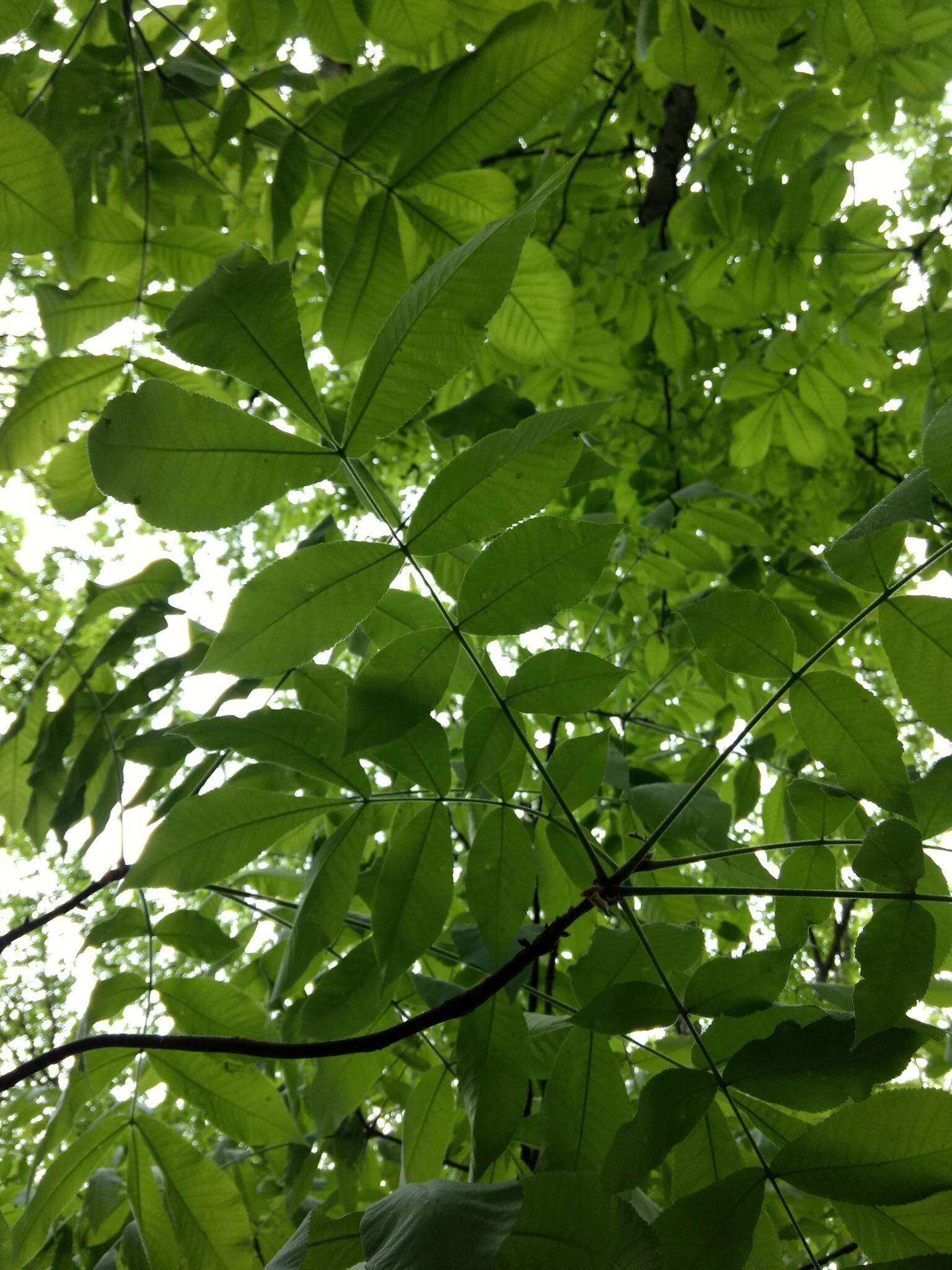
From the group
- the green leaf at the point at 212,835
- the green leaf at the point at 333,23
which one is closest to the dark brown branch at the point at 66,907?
the green leaf at the point at 212,835

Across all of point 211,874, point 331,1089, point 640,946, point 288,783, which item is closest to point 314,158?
point 288,783

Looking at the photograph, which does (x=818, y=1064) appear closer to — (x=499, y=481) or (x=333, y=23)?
(x=499, y=481)

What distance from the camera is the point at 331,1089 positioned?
1143 mm

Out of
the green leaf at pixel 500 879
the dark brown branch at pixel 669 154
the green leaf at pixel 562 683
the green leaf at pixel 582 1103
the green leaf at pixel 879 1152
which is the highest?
the dark brown branch at pixel 669 154

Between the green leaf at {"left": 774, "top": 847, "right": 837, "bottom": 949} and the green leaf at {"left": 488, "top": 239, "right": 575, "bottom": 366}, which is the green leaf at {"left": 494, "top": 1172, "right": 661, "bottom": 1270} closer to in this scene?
the green leaf at {"left": 774, "top": 847, "right": 837, "bottom": 949}

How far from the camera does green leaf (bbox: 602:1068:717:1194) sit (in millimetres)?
795

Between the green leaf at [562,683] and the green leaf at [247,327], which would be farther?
the green leaf at [562,683]

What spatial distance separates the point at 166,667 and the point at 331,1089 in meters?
0.64

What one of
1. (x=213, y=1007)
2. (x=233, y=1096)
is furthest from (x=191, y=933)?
(x=233, y=1096)

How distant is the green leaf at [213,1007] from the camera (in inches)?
47.7

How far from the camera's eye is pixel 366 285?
43.7 inches

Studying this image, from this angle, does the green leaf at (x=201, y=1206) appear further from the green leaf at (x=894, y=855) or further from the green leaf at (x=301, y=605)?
the green leaf at (x=894, y=855)

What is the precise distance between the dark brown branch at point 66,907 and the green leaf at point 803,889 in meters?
0.77

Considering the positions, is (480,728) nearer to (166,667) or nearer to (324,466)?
(324,466)
